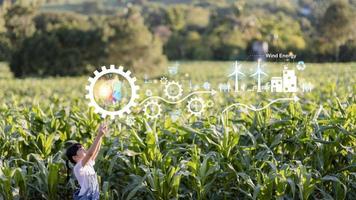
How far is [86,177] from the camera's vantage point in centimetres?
449

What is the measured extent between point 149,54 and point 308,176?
2871 cm

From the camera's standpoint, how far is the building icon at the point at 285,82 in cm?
580

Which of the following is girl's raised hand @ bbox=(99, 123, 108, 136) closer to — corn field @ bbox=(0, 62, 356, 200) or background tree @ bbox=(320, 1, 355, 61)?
corn field @ bbox=(0, 62, 356, 200)

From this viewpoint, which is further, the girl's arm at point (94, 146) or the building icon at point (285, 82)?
the building icon at point (285, 82)

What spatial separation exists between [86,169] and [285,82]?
2.25 meters

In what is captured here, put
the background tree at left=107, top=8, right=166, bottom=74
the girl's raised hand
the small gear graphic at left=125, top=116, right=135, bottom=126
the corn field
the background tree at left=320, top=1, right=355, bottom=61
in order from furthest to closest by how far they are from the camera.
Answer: the background tree at left=107, top=8, right=166, bottom=74 → the background tree at left=320, top=1, right=355, bottom=61 → the small gear graphic at left=125, top=116, right=135, bottom=126 → the corn field → the girl's raised hand

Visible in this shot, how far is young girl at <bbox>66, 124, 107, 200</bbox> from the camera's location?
4.42 meters

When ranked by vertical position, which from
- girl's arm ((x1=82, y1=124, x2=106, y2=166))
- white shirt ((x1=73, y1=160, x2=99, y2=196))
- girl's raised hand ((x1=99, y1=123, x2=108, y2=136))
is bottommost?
white shirt ((x1=73, y1=160, x2=99, y2=196))

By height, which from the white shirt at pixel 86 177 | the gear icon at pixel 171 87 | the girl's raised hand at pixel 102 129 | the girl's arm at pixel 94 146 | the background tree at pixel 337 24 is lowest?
the white shirt at pixel 86 177

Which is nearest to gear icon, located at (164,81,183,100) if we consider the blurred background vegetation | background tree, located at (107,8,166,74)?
the blurred background vegetation

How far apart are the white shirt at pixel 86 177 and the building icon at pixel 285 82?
2058 millimetres

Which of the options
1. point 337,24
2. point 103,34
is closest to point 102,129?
point 337,24

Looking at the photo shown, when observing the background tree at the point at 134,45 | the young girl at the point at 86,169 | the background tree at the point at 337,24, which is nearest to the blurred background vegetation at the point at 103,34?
the background tree at the point at 134,45

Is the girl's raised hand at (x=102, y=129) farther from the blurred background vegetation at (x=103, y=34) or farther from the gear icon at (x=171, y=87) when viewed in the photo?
the blurred background vegetation at (x=103, y=34)
